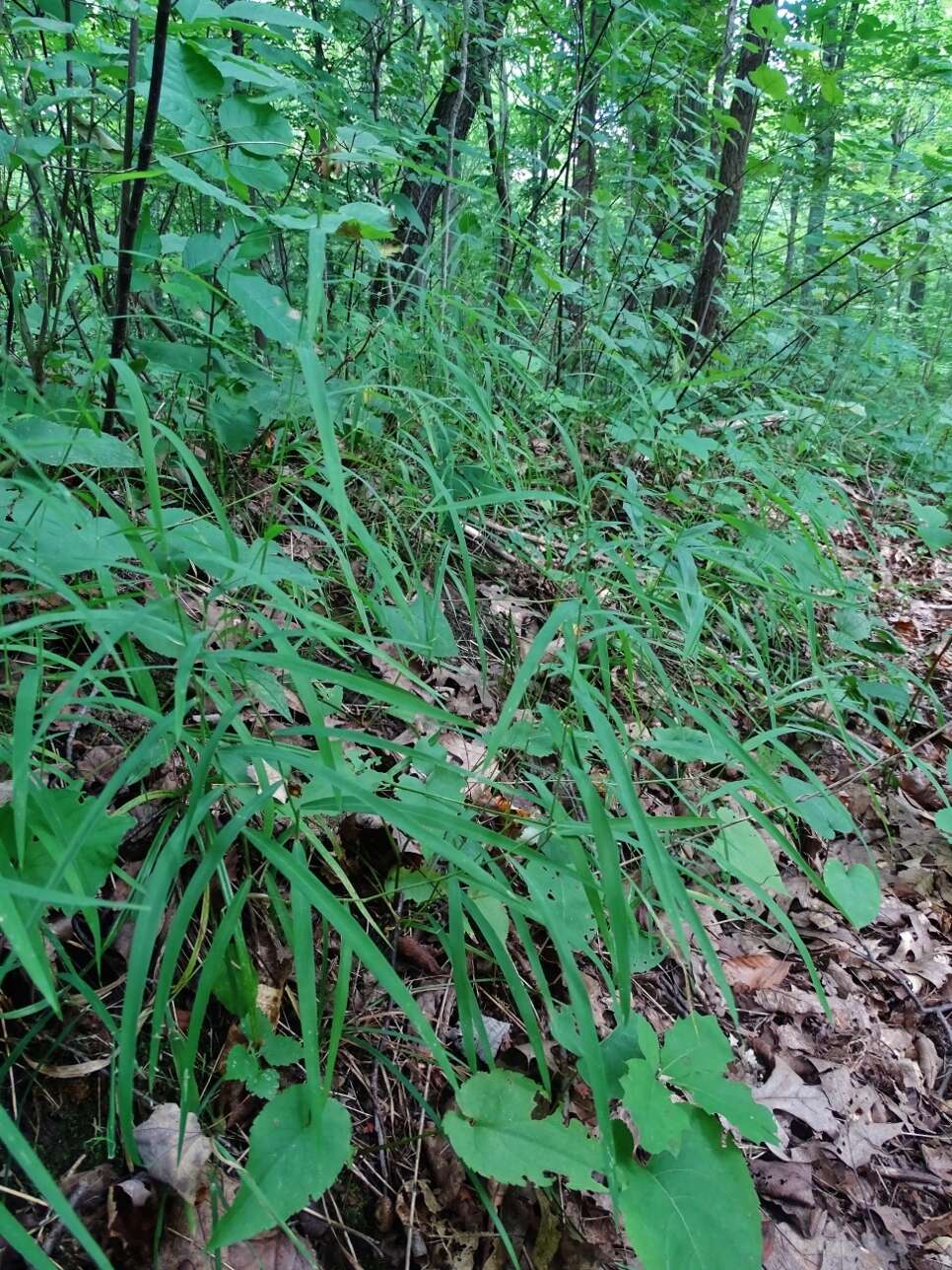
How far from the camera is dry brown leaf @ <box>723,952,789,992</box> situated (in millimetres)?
1472

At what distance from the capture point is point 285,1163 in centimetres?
77

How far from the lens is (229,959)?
36.3 inches

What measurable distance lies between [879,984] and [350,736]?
4.66 ft

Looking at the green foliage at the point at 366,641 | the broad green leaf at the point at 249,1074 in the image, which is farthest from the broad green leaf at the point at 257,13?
the broad green leaf at the point at 249,1074

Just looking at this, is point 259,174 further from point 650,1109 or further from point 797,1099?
point 797,1099

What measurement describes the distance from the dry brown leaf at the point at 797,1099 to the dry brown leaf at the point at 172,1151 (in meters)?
0.93

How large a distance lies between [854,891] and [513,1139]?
2.70ft

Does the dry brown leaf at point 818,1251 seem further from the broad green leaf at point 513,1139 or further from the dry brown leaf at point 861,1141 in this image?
the broad green leaf at point 513,1139

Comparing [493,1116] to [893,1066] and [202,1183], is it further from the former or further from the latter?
[893,1066]

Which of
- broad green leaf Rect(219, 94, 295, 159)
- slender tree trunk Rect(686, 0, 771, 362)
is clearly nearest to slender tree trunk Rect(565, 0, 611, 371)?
slender tree trunk Rect(686, 0, 771, 362)

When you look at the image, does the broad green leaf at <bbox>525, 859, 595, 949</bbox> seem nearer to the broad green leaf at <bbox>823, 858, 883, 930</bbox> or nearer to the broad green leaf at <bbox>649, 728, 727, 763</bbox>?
the broad green leaf at <bbox>649, 728, 727, 763</bbox>

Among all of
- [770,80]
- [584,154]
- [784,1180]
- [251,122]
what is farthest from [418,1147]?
[584,154]

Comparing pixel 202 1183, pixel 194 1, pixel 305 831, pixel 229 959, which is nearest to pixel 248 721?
pixel 305 831

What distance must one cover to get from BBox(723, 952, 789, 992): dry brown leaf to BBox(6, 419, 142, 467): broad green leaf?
56.5 inches
